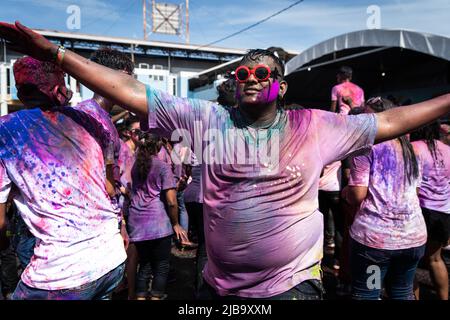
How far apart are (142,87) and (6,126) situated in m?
0.65

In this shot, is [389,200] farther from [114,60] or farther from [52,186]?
[52,186]

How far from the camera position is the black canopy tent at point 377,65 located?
741cm

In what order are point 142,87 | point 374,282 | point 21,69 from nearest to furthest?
point 142,87 → point 21,69 → point 374,282

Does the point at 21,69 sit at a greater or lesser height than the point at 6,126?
greater

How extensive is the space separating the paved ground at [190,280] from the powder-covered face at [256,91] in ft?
9.60

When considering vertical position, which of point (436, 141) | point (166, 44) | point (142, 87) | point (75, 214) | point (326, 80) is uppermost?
point (166, 44)

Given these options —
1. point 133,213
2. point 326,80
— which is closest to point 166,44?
point 326,80

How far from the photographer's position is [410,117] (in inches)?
70.5

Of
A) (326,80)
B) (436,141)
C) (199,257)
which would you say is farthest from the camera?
(326,80)

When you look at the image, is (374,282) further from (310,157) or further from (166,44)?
(166,44)

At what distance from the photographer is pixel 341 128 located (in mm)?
1843

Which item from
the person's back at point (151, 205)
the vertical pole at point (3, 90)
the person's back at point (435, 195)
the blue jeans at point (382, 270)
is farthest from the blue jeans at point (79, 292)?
the vertical pole at point (3, 90)

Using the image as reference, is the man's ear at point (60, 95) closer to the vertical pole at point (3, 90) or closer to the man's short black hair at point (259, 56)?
the man's short black hair at point (259, 56)
